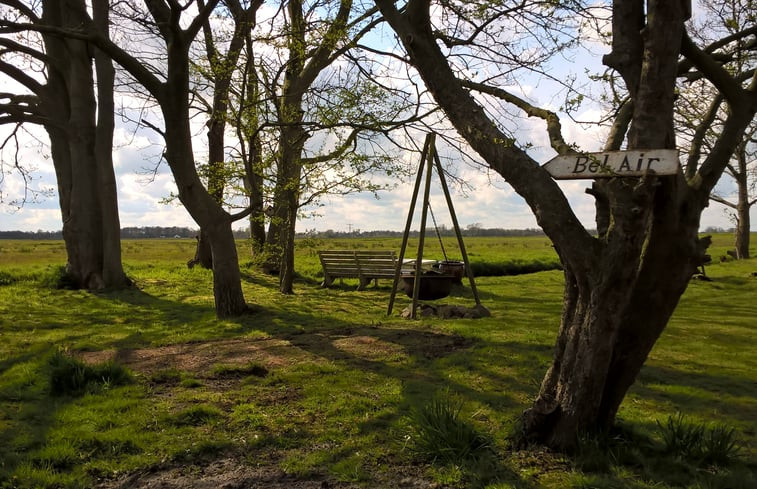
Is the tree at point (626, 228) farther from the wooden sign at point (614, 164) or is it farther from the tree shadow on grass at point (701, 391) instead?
the tree shadow on grass at point (701, 391)

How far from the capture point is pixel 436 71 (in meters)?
4.60

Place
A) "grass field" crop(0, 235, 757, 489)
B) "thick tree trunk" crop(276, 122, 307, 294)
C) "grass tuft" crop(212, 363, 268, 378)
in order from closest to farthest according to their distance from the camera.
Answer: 1. "grass field" crop(0, 235, 757, 489)
2. "grass tuft" crop(212, 363, 268, 378)
3. "thick tree trunk" crop(276, 122, 307, 294)

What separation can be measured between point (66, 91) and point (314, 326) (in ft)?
37.7

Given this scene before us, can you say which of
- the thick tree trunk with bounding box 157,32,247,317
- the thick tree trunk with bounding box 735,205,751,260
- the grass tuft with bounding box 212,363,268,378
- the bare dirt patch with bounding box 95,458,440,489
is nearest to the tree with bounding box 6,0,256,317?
the thick tree trunk with bounding box 157,32,247,317

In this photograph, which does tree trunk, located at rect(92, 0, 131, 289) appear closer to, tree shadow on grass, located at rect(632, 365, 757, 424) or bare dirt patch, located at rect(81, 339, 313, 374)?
bare dirt patch, located at rect(81, 339, 313, 374)

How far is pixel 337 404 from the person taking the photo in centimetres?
530

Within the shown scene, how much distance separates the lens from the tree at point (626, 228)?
361 cm

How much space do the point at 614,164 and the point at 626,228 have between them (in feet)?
1.45

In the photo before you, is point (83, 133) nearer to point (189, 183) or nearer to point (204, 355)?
point (189, 183)

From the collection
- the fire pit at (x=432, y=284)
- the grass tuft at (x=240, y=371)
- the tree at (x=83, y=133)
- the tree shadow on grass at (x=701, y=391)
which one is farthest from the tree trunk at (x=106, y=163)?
the tree shadow on grass at (x=701, y=391)

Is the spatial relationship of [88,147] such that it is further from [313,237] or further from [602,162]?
[602,162]

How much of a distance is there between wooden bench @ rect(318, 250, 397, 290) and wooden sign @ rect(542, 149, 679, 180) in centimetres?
1112

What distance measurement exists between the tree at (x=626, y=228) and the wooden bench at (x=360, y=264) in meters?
10.9

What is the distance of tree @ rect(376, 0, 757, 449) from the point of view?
11.8ft
